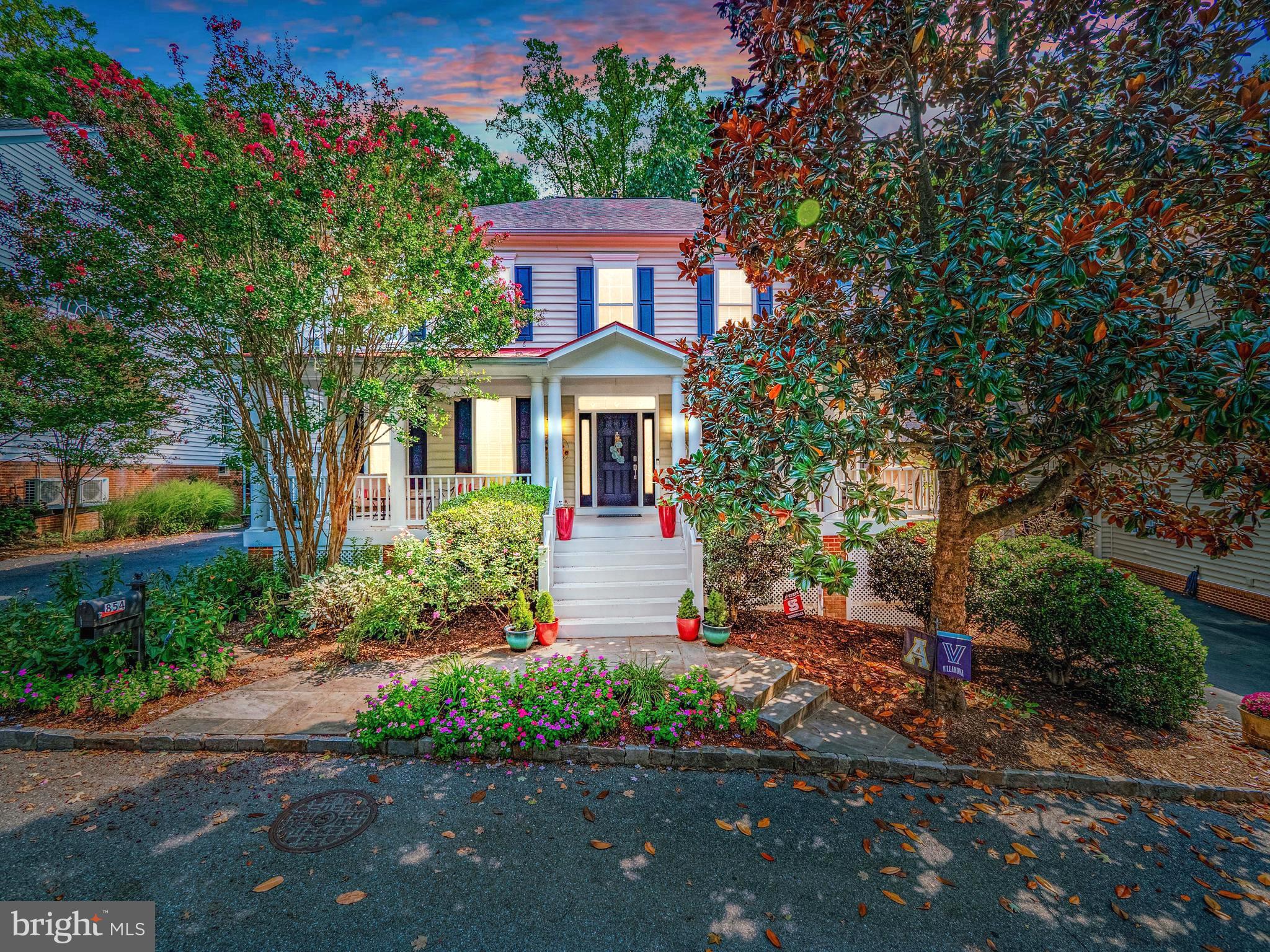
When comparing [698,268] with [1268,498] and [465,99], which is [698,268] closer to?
[1268,498]

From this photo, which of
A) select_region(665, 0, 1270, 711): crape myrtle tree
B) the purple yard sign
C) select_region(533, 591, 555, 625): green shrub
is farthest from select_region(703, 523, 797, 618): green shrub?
the purple yard sign

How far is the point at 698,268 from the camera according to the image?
455cm

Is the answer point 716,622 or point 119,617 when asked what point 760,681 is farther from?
point 119,617

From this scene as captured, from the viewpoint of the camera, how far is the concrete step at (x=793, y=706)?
179 inches

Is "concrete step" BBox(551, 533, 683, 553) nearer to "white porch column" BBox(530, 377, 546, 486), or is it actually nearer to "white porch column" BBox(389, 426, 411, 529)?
"white porch column" BBox(530, 377, 546, 486)

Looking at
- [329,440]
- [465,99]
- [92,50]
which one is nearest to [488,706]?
[329,440]

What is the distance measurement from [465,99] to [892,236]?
946 cm

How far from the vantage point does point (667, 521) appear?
8.30m

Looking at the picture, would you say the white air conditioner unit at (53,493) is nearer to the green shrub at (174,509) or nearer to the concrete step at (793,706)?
the green shrub at (174,509)

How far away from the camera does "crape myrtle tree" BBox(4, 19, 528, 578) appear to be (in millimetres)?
5898

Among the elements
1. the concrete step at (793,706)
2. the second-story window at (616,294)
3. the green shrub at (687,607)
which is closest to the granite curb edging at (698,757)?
the concrete step at (793,706)

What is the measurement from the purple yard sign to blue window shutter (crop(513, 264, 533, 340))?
9897mm

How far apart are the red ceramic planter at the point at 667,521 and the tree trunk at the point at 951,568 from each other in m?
4.11

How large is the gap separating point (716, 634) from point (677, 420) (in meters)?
5.04
